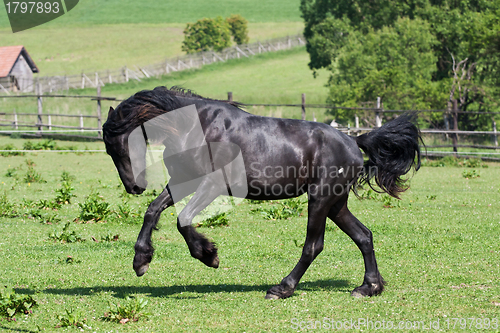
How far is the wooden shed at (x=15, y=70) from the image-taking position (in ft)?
147

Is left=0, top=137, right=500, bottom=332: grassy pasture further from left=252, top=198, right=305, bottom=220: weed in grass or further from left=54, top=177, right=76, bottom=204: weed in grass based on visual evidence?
left=54, top=177, right=76, bottom=204: weed in grass

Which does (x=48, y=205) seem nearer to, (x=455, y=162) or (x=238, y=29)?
(x=455, y=162)

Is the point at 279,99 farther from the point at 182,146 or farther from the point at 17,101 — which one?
the point at 182,146

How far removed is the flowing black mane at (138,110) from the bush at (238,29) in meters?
62.7

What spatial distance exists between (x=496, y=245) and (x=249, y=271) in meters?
3.60

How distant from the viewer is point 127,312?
4605mm

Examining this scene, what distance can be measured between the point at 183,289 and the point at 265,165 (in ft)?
5.33

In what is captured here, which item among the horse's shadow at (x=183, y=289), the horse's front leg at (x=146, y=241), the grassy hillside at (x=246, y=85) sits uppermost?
the horse's front leg at (x=146, y=241)

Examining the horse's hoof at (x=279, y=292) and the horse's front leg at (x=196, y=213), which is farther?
the horse's hoof at (x=279, y=292)

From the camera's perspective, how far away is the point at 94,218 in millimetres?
9242

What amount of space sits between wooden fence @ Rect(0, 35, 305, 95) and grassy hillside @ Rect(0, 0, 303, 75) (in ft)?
14.7

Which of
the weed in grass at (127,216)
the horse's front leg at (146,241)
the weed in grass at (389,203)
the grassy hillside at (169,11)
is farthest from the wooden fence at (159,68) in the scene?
the horse's front leg at (146,241)

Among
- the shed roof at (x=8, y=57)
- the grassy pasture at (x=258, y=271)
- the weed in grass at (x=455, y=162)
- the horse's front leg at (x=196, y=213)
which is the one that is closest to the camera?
the grassy pasture at (x=258, y=271)

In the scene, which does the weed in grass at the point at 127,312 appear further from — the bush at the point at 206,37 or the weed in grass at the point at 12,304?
the bush at the point at 206,37
